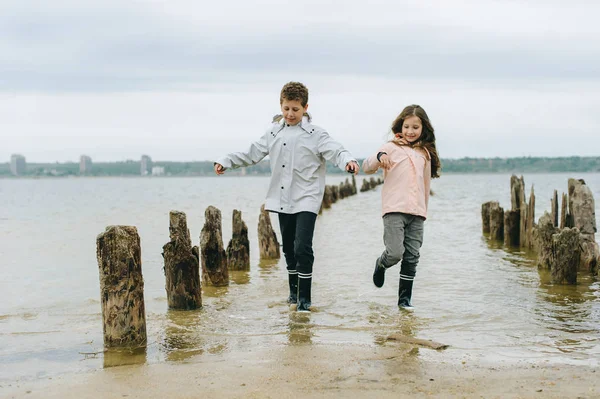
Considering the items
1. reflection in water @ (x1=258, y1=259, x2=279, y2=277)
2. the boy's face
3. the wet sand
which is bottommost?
reflection in water @ (x1=258, y1=259, x2=279, y2=277)

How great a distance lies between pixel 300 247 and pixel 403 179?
1206mm

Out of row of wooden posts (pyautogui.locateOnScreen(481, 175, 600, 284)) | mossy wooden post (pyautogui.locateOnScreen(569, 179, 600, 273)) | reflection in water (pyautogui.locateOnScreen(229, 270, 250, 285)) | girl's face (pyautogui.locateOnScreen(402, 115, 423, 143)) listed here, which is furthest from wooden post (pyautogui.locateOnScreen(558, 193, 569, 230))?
girl's face (pyautogui.locateOnScreen(402, 115, 423, 143))

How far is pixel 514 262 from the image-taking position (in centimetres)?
1128

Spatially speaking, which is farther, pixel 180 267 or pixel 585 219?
pixel 585 219

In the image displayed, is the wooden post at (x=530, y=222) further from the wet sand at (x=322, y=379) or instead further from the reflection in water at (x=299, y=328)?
the wet sand at (x=322, y=379)

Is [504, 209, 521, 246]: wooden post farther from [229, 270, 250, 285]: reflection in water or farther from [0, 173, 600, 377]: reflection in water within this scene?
[229, 270, 250, 285]: reflection in water

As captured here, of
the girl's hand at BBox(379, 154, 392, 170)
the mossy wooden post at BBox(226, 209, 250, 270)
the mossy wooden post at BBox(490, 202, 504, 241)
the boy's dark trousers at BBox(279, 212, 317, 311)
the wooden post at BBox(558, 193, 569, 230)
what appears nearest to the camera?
the girl's hand at BBox(379, 154, 392, 170)

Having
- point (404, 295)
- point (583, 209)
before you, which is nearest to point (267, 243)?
point (583, 209)

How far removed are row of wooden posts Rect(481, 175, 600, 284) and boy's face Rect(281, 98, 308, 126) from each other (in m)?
4.02

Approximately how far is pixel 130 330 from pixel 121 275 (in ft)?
1.51

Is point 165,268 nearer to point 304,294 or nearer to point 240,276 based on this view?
point 304,294

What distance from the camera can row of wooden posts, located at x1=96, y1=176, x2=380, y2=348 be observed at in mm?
5254

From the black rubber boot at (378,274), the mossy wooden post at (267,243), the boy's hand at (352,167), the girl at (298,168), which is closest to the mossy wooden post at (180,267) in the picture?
the girl at (298,168)

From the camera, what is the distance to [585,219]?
34.5ft
